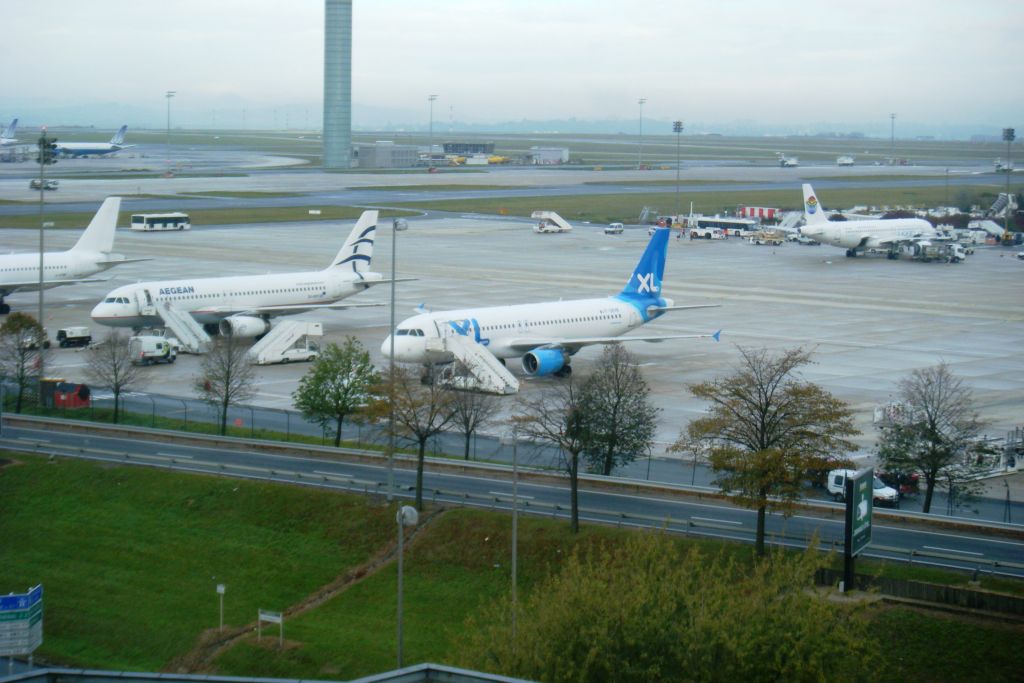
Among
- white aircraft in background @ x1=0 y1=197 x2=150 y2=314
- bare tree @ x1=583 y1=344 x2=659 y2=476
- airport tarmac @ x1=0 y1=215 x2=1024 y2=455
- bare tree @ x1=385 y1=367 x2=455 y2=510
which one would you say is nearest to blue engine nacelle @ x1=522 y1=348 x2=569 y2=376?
airport tarmac @ x1=0 y1=215 x2=1024 y2=455

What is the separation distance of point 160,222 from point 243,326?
6744cm

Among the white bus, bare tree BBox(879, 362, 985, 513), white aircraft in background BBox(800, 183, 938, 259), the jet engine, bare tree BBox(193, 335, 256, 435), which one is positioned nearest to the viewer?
bare tree BBox(879, 362, 985, 513)

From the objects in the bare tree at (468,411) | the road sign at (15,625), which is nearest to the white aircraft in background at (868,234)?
the bare tree at (468,411)

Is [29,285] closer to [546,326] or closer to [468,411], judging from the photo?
[546,326]

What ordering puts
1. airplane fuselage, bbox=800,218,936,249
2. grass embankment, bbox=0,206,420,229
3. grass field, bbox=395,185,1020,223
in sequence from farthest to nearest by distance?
grass field, bbox=395,185,1020,223
grass embankment, bbox=0,206,420,229
airplane fuselage, bbox=800,218,936,249

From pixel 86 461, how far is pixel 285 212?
367 ft

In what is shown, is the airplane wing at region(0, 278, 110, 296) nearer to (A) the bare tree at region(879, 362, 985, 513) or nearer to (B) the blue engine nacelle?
(B) the blue engine nacelle

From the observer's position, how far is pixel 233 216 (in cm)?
15338

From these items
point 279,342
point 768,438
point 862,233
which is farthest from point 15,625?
point 862,233

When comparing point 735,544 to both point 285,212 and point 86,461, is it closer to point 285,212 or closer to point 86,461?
point 86,461

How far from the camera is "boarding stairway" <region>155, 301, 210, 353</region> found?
72312 millimetres

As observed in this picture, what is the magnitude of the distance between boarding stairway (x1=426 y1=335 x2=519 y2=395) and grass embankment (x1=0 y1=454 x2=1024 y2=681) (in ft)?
47.7

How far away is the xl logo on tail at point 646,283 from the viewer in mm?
71875

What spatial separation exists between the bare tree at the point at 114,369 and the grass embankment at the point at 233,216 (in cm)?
7521
